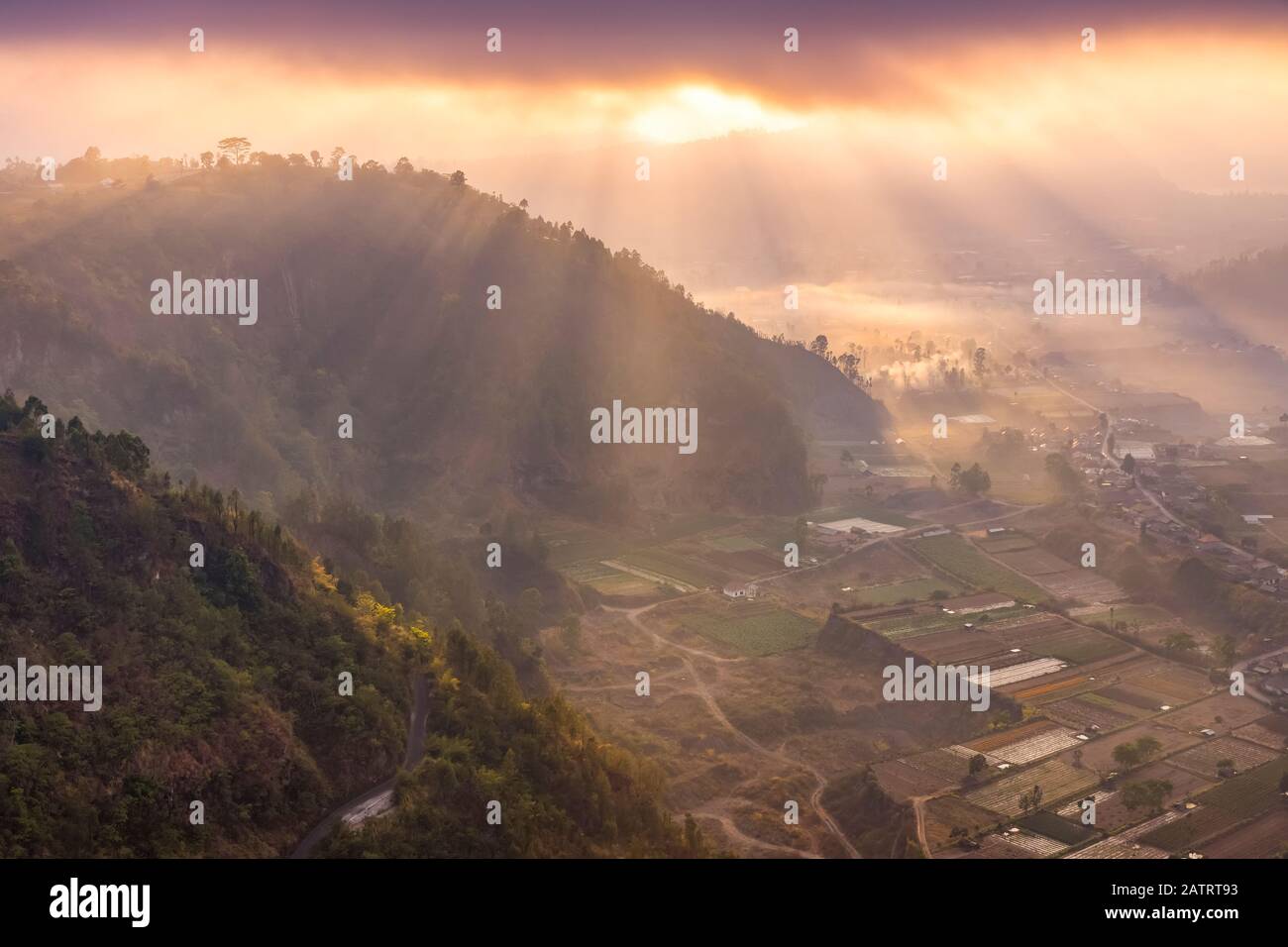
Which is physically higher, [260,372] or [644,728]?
[260,372]

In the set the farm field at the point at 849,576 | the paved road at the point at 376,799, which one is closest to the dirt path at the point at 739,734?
the farm field at the point at 849,576

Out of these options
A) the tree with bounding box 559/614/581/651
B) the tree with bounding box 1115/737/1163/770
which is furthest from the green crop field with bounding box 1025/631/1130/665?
the tree with bounding box 559/614/581/651

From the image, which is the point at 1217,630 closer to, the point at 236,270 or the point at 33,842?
the point at 33,842

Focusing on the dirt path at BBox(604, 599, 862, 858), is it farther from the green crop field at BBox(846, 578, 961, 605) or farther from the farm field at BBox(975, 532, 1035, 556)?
the farm field at BBox(975, 532, 1035, 556)

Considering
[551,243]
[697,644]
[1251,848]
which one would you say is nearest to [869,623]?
[697,644]

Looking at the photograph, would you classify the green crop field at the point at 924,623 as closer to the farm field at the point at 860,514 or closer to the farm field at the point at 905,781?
the farm field at the point at 905,781

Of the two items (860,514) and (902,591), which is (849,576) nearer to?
(902,591)
